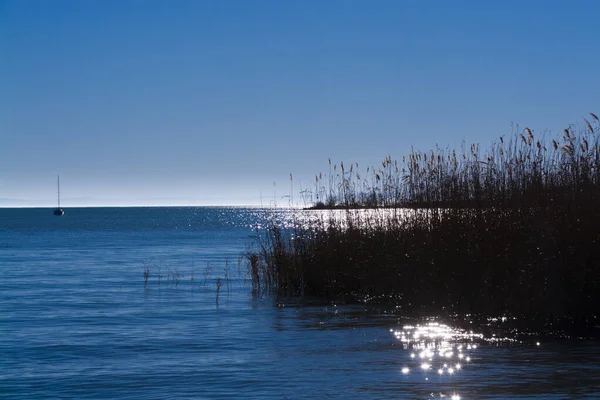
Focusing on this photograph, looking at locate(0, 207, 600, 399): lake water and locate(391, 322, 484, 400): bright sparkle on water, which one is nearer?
locate(0, 207, 600, 399): lake water

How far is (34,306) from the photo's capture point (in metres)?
13.9

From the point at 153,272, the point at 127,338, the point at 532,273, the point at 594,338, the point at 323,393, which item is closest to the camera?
the point at 323,393

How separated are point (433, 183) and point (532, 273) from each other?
10.7 feet

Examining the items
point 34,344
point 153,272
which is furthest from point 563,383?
point 153,272

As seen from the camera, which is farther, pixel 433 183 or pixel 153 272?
pixel 153 272

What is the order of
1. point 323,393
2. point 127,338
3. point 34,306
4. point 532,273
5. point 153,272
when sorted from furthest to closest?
point 153,272
point 34,306
point 127,338
point 532,273
point 323,393

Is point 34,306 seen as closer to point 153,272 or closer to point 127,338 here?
point 127,338

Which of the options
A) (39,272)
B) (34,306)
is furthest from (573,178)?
(39,272)

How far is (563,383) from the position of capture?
6.96 metres

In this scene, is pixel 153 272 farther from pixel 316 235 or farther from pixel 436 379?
pixel 436 379

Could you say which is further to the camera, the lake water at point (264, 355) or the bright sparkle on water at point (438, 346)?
the bright sparkle on water at point (438, 346)

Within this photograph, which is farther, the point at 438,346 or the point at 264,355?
the point at 438,346

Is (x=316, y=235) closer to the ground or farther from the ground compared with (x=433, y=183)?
closer to the ground

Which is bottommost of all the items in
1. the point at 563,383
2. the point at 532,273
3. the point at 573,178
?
the point at 563,383
